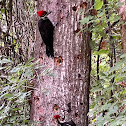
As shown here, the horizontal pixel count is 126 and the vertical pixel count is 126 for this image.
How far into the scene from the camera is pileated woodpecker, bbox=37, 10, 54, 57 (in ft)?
4.99

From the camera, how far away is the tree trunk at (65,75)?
58.7 inches

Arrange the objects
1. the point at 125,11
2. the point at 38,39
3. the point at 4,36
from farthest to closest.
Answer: the point at 4,36
the point at 38,39
the point at 125,11

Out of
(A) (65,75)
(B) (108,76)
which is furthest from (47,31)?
(B) (108,76)

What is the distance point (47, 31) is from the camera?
1525 mm

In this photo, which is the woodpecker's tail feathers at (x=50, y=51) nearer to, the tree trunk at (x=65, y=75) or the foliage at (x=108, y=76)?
the tree trunk at (x=65, y=75)

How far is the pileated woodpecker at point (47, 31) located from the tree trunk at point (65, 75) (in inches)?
1.3

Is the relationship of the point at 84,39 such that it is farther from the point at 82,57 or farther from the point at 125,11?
the point at 125,11

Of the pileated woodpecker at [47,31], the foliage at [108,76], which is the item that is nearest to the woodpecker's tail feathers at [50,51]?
the pileated woodpecker at [47,31]

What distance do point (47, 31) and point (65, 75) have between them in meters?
0.38

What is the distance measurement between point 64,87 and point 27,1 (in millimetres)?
1272

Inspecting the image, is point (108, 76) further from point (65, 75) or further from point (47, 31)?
point (47, 31)

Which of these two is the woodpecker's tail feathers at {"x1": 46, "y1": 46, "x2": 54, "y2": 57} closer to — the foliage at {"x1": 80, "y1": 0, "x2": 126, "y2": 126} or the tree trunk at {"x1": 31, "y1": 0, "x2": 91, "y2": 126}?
the tree trunk at {"x1": 31, "y1": 0, "x2": 91, "y2": 126}

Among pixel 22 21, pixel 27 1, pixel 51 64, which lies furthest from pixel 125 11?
pixel 27 1

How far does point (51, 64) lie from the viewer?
5.02 ft
